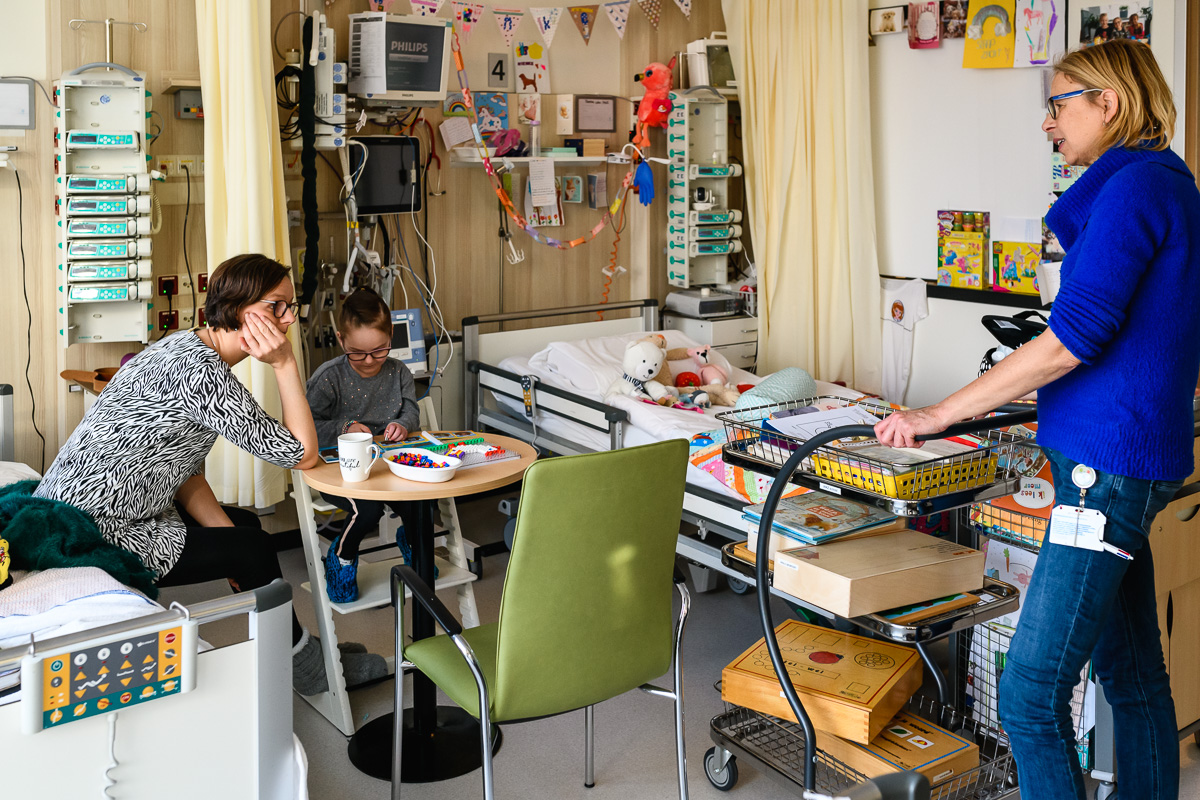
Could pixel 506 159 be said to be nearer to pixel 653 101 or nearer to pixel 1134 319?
pixel 653 101

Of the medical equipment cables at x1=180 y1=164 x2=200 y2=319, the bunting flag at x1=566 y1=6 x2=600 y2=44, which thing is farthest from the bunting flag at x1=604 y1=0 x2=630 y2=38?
the medical equipment cables at x1=180 y1=164 x2=200 y2=319

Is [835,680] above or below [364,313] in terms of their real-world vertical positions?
below

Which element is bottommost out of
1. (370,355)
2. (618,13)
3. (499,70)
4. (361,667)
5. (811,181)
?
(361,667)

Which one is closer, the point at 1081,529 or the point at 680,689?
the point at 1081,529

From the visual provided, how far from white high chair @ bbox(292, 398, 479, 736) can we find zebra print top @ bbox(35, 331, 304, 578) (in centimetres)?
32

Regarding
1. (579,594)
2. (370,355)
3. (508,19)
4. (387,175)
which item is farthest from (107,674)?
(508,19)

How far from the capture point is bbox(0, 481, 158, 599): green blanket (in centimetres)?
229

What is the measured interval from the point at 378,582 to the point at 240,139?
5.34 ft

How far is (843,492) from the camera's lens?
2033 mm

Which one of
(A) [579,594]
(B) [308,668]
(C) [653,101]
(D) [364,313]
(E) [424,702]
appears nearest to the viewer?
(A) [579,594]

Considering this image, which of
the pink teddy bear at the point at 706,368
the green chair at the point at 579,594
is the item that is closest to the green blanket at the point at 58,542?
the green chair at the point at 579,594

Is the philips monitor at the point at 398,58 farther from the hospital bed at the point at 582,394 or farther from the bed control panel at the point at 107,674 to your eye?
the bed control panel at the point at 107,674

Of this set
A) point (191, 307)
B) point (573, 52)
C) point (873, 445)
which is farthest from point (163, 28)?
point (873, 445)

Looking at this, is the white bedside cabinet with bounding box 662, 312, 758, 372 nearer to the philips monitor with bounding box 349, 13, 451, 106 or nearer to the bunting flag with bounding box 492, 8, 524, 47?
the bunting flag with bounding box 492, 8, 524, 47
